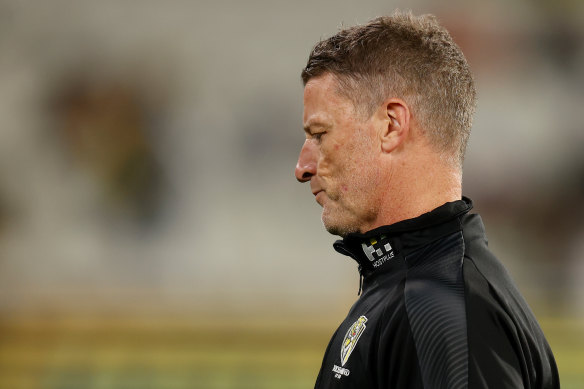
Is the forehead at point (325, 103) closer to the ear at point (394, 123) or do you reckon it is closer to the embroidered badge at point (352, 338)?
the ear at point (394, 123)

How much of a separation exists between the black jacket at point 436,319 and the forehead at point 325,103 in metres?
0.16

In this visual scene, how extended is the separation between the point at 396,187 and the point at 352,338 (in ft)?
0.67

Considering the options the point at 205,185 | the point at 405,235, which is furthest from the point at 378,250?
the point at 205,185

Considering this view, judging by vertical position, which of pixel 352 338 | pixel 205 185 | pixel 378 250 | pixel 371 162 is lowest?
pixel 352 338

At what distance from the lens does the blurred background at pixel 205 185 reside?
4.32 meters

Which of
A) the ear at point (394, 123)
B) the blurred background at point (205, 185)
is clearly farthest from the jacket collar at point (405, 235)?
the blurred background at point (205, 185)

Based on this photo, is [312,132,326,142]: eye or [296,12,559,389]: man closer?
[296,12,559,389]: man

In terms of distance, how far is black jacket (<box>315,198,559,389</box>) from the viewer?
2.69 feet

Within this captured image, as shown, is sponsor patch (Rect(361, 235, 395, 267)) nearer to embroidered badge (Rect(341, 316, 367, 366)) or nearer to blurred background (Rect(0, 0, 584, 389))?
embroidered badge (Rect(341, 316, 367, 366))

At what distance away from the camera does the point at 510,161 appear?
4.57 meters

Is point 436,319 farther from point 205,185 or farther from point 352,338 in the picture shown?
point 205,185

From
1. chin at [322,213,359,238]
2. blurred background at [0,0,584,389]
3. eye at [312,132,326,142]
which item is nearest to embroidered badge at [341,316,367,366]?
chin at [322,213,359,238]

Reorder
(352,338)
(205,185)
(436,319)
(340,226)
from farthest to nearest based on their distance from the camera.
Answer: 1. (205,185)
2. (340,226)
3. (352,338)
4. (436,319)

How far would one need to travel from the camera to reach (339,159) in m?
1.05
